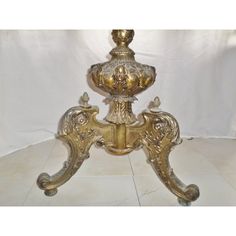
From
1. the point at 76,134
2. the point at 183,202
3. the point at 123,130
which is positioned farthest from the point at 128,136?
the point at 183,202

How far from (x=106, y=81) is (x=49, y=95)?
2.63ft

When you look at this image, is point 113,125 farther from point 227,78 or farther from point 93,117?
point 227,78

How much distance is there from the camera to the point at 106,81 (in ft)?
2.50

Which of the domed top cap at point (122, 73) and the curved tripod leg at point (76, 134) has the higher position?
the domed top cap at point (122, 73)

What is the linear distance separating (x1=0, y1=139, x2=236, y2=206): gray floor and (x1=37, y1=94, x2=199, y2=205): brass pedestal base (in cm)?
13

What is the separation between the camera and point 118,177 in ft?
3.73

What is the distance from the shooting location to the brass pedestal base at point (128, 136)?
842 millimetres

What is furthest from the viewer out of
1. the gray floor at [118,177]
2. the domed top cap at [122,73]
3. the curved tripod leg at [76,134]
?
the gray floor at [118,177]

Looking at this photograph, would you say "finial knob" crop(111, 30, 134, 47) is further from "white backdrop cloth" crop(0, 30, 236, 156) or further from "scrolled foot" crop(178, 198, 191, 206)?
"white backdrop cloth" crop(0, 30, 236, 156)

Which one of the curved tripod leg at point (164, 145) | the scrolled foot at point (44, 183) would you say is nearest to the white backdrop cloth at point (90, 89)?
the scrolled foot at point (44, 183)

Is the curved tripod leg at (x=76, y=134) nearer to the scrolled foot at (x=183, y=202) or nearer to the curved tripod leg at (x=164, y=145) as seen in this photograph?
the curved tripod leg at (x=164, y=145)

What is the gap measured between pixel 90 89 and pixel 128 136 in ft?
2.42

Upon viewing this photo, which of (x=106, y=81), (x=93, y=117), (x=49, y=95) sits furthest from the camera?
(x=49, y=95)
